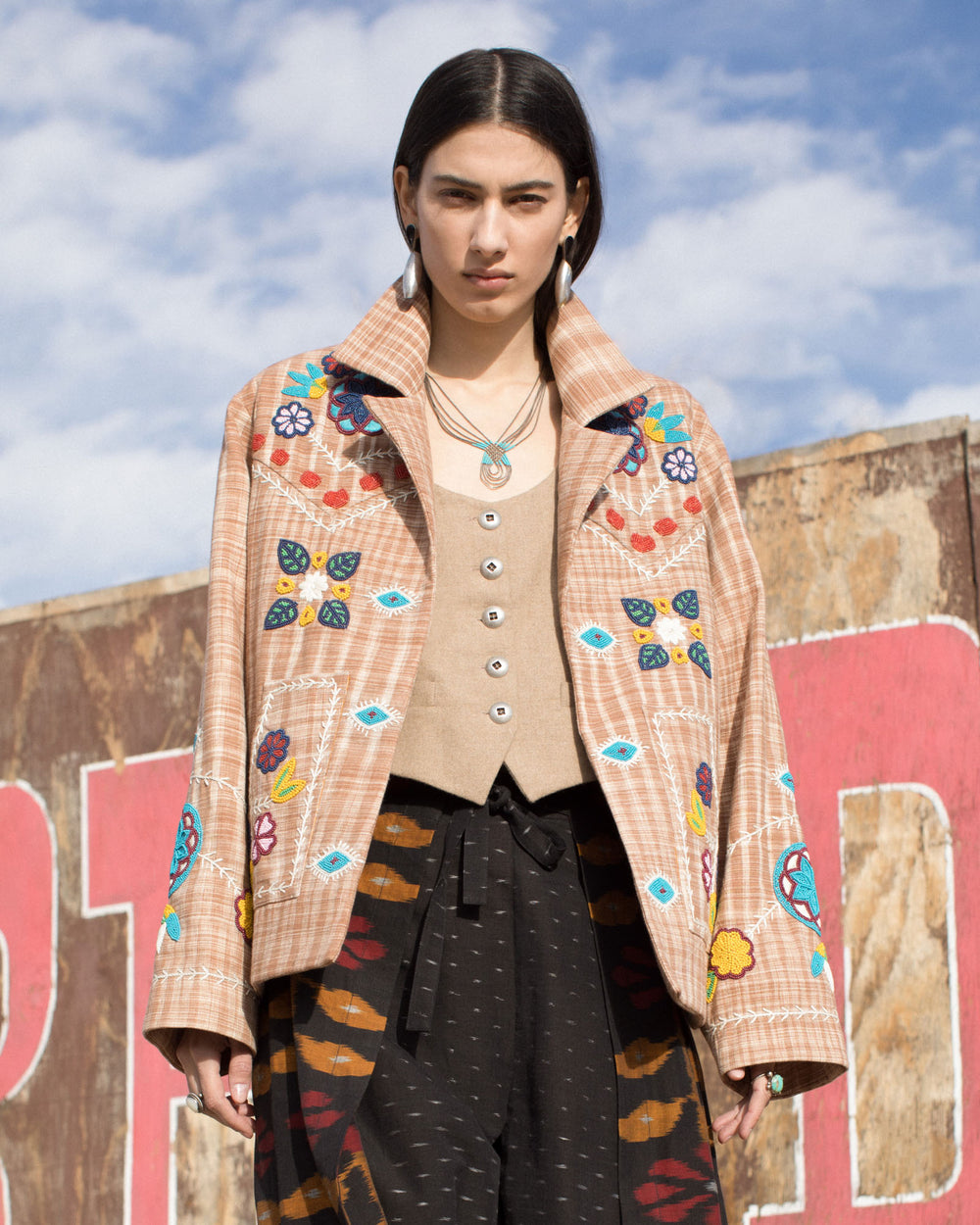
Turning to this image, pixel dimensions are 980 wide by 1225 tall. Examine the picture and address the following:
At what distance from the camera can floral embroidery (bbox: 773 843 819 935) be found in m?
1.90

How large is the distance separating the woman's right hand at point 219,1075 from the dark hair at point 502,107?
1171 mm

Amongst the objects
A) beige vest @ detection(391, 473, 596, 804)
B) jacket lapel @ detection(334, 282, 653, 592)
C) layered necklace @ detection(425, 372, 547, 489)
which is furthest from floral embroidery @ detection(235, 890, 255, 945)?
layered necklace @ detection(425, 372, 547, 489)

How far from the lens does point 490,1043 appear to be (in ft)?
5.73

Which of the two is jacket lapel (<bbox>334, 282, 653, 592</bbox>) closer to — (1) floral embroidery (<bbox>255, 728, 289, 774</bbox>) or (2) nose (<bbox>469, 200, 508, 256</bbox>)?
(2) nose (<bbox>469, 200, 508, 256</bbox>)

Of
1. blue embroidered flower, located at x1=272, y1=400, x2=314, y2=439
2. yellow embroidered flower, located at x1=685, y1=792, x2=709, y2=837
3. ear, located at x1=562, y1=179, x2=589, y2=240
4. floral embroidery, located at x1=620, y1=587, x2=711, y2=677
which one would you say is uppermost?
ear, located at x1=562, y1=179, x2=589, y2=240

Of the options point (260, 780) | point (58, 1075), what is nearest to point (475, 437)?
point (260, 780)

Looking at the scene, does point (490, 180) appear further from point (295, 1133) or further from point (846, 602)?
point (846, 602)

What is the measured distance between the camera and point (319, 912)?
1.70 meters

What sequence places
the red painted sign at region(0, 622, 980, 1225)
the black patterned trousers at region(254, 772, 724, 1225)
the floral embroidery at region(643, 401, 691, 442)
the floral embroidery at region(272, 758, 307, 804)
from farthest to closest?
the red painted sign at region(0, 622, 980, 1225), the floral embroidery at region(643, 401, 691, 442), the floral embroidery at region(272, 758, 307, 804), the black patterned trousers at region(254, 772, 724, 1225)

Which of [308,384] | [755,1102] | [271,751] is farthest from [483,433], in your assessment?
[755,1102]

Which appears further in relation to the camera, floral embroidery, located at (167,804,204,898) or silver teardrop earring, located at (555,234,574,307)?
silver teardrop earring, located at (555,234,574,307)

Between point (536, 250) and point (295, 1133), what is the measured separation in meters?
1.15

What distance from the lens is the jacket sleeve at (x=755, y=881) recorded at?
182 cm

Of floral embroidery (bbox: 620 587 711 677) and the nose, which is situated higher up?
the nose
